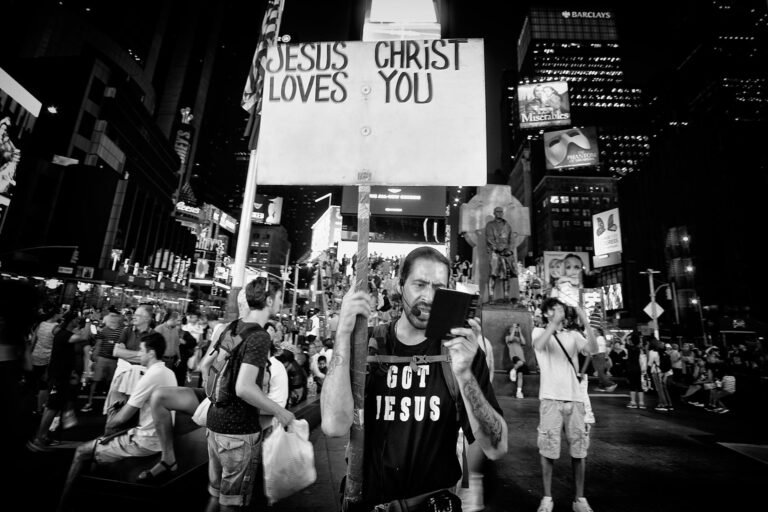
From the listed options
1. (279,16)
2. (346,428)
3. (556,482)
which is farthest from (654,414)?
(279,16)

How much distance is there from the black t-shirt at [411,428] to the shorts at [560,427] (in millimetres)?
2873

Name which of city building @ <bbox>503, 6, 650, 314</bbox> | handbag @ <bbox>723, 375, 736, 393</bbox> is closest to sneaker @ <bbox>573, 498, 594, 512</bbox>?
handbag @ <bbox>723, 375, 736, 393</bbox>

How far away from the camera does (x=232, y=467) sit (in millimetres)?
2990

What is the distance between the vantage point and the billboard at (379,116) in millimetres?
2174

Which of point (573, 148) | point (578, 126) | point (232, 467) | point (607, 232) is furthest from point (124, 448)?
point (578, 126)

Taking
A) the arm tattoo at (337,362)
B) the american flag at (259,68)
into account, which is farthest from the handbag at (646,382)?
the arm tattoo at (337,362)

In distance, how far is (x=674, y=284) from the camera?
53.7 metres

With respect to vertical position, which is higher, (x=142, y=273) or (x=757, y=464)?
(x=142, y=273)

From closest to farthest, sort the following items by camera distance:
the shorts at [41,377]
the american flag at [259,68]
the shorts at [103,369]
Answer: the american flag at [259,68] → the shorts at [41,377] → the shorts at [103,369]

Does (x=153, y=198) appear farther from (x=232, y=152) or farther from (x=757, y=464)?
(x=232, y=152)

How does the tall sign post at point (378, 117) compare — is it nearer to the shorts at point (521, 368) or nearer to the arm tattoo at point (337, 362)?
the arm tattoo at point (337, 362)

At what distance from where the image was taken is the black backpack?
121 inches

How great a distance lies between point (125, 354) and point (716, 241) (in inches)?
2588

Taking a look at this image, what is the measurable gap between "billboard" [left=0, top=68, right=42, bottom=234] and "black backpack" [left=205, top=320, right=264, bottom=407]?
35.2 meters
